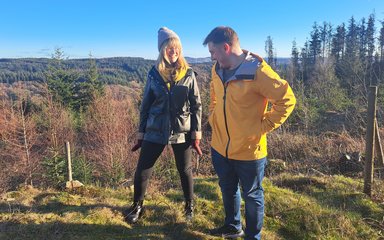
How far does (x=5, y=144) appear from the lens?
17.5m

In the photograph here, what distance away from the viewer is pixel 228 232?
118 inches

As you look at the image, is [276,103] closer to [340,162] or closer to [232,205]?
[232,205]

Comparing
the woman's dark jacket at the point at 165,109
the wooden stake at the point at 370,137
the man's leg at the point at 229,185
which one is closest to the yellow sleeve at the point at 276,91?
the man's leg at the point at 229,185

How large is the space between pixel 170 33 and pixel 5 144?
18315mm

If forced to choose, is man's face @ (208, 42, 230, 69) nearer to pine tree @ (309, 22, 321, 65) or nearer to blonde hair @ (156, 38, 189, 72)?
blonde hair @ (156, 38, 189, 72)

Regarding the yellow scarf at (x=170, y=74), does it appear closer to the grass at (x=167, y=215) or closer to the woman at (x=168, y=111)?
the woman at (x=168, y=111)

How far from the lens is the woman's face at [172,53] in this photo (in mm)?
2850

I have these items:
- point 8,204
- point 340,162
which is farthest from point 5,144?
point 340,162

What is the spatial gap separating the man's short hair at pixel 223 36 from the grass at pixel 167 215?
1.89 metres

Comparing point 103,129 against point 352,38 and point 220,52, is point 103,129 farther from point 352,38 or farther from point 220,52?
point 352,38

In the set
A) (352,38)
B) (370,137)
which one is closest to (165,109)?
(370,137)

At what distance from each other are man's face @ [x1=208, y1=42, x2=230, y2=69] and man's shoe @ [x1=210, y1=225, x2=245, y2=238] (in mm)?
1615

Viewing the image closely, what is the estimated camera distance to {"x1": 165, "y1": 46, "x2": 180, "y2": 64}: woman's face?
285 centimetres

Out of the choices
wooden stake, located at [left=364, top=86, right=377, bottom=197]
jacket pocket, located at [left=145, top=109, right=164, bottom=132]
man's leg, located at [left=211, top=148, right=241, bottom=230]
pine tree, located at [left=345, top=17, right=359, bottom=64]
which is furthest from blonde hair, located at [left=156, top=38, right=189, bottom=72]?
pine tree, located at [left=345, top=17, right=359, bottom=64]
